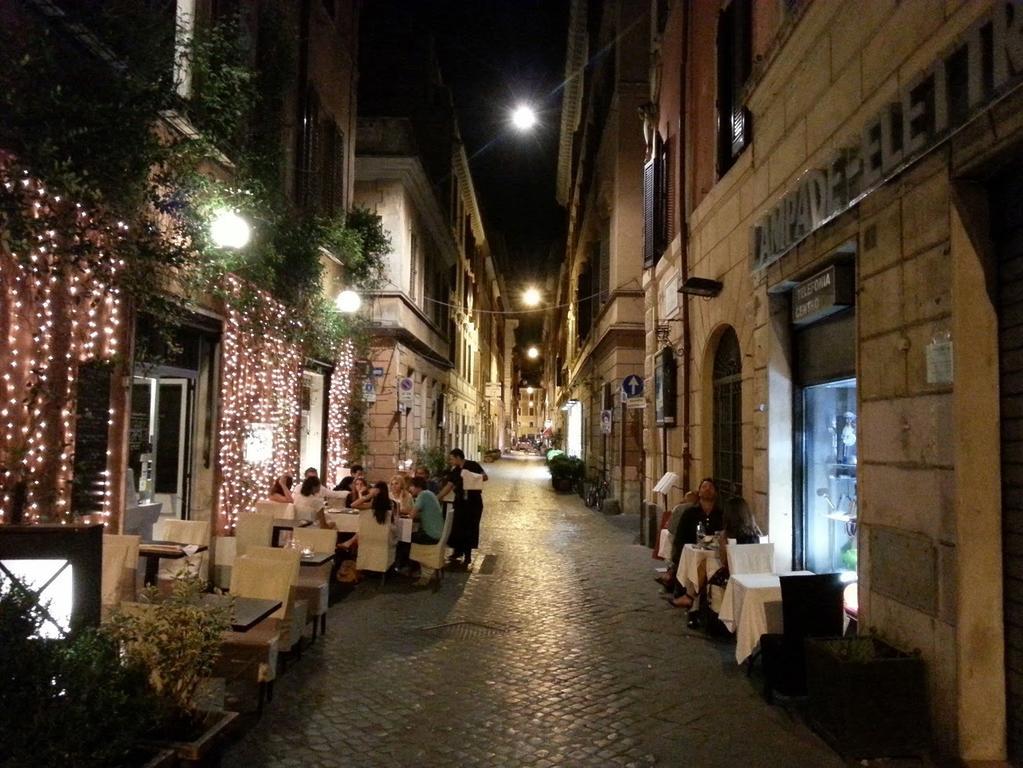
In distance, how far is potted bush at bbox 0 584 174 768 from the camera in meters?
2.73

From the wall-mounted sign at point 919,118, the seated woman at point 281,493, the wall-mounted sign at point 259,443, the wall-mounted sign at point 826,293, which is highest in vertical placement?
the wall-mounted sign at point 919,118

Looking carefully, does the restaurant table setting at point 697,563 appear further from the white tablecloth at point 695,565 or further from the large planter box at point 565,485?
the large planter box at point 565,485

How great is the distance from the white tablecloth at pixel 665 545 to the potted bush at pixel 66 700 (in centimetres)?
687

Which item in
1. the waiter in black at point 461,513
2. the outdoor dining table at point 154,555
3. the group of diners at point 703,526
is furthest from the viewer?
the waiter in black at point 461,513

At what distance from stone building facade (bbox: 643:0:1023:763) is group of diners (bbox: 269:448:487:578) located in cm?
385

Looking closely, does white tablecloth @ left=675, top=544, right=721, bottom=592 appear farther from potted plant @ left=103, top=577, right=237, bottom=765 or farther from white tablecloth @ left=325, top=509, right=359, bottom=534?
potted plant @ left=103, top=577, right=237, bottom=765

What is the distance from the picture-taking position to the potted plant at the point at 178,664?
3.42 metres

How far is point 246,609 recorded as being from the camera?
201 inches

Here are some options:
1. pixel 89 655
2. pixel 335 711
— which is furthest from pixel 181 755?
pixel 335 711

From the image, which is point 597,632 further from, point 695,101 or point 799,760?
point 695,101

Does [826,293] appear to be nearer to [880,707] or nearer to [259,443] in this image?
[880,707]

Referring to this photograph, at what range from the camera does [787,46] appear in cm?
712

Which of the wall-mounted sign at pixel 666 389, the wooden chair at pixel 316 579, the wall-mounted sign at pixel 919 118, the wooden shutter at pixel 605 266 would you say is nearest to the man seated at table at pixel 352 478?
the wooden chair at pixel 316 579

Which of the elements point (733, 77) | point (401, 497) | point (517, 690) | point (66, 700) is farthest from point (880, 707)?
point (733, 77)
